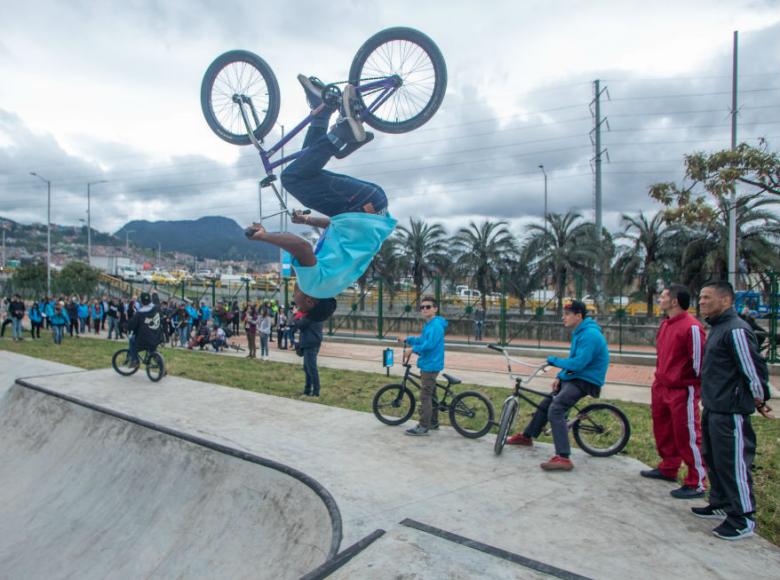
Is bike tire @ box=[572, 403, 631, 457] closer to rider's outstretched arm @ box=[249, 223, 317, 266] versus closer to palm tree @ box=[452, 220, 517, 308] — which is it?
rider's outstretched arm @ box=[249, 223, 317, 266]

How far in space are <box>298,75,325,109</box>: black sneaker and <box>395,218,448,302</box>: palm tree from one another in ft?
83.8

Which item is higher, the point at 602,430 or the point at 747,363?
the point at 747,363

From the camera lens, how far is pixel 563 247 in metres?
27.7

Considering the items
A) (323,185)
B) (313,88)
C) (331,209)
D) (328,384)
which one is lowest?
(328,384)

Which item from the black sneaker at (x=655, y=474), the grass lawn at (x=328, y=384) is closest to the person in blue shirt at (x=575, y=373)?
the black sneaker at (x=655, y=474)

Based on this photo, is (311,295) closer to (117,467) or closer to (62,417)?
(117,467)

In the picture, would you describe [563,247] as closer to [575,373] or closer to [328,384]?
[328,384]

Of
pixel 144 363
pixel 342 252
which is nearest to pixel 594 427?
pixel 342 252

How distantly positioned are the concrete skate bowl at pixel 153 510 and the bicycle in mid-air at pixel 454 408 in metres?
2.53

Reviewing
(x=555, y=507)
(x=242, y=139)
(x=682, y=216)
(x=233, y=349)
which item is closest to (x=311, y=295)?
(x=242, y=139)

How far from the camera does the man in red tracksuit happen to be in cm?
496

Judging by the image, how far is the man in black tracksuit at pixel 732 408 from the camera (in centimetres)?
411

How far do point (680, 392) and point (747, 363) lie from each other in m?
1.02

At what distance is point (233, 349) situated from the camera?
65.0 ft
